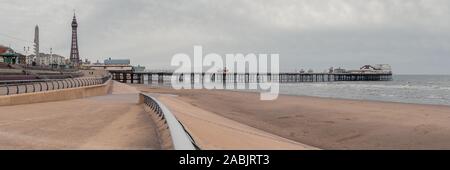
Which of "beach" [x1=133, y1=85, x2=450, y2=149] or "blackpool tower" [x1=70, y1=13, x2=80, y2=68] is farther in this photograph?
"blackpool tower" [x1=70, y1=13, x2=80, y2=68]

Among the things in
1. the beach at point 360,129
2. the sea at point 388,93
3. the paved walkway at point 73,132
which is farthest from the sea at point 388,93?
the paved walkway at point 73,132

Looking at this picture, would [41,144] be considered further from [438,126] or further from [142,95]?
[438,126]

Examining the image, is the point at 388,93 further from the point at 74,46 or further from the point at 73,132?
the point at 74,46

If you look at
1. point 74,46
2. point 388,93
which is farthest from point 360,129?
point 74,46

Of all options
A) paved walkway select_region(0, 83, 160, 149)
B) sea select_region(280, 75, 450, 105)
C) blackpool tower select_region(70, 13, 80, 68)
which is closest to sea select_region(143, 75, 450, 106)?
sea select_region(280, 75, 450, 105)

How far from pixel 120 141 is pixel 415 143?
1064cm

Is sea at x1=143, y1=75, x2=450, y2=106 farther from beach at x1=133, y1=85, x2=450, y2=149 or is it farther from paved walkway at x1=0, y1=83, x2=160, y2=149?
paved walkway at x1=0, y1=83, x2=160, y2=149

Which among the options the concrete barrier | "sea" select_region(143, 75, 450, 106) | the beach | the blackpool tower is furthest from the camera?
the blackpool tower

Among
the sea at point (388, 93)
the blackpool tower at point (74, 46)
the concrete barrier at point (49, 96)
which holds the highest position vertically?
the blackpool tower at point (74, 46)

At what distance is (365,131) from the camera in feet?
59.2

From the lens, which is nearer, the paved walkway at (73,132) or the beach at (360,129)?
the paved walkway at (73,132)

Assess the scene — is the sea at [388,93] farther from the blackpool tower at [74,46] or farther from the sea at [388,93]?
the blackpool tower at [74,46]

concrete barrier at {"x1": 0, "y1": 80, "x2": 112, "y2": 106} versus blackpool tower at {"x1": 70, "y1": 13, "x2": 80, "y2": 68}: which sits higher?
blackpool tower at {"x1": 70, "y1": 13, "x2": 80, "y2": 68}
